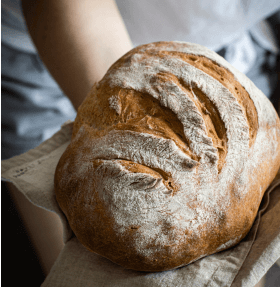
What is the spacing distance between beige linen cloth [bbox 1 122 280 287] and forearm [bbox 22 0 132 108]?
1.72 feet

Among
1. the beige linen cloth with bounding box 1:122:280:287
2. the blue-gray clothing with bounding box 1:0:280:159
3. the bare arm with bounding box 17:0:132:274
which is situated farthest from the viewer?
the blue-gray clothing with bounding box 1:0:280:159

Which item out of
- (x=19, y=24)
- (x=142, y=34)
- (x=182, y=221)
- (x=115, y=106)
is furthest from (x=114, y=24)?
(x=182, y=221)

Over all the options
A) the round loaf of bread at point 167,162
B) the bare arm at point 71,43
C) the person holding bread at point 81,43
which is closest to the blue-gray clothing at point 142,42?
the person holding bread at point 81,43

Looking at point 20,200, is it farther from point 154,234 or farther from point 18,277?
point 154,234

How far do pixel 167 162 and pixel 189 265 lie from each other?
27cm

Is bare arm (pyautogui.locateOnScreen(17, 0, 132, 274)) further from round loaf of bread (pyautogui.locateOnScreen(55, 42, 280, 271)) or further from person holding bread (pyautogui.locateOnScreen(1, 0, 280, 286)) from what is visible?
round loaf of bread (pyautogui.locateOnScreen(55, 42, 280, 271))

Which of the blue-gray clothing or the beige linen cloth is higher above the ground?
the blue-gray clothing

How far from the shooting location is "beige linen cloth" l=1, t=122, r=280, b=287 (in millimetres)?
571

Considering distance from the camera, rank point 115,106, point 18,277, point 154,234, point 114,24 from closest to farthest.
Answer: point 154,234
point 115,106
point 114,24
point 18,277

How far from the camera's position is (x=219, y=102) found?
68 centimetres

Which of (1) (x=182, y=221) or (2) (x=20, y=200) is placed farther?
(2) (x=20, y=200)

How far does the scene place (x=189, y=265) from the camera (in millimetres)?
632

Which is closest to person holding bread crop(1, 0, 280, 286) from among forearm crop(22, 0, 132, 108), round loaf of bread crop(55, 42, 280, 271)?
forearm crop(22, 0, 132, 108)

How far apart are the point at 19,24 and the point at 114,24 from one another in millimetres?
603
